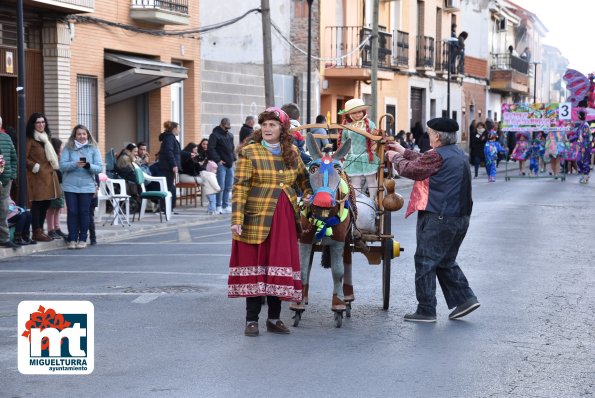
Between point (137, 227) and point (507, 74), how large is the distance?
47224mm

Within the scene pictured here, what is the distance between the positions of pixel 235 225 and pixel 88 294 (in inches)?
114

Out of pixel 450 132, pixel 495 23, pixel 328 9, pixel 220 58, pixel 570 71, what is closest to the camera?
pixel 450 132

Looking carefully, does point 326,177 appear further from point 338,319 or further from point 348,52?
point 348,52

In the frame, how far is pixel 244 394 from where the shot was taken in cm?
678

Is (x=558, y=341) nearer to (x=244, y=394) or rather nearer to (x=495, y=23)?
(x=244, y=394)

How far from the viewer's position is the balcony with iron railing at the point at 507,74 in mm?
63062

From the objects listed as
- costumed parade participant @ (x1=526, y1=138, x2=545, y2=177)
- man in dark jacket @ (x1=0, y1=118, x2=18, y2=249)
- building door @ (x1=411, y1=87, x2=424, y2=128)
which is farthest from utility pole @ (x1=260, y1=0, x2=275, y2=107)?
building door @ (x1=411, y1=87, x2=424, y2=128)

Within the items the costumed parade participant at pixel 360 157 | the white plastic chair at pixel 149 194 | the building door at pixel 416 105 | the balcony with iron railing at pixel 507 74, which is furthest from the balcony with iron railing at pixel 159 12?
the balcony with iron railing at pixel 507 74

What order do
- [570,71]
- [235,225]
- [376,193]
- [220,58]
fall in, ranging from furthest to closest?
[570,71], [220,58], [376,193], [235,225]

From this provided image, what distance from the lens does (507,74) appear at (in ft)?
207

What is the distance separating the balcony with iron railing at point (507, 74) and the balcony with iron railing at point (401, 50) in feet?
64.6

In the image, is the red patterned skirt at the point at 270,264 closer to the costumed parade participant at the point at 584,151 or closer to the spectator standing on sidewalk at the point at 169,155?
the spectator standing on sidewalk at the point at 169,155

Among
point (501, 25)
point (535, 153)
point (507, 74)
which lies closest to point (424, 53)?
point (535, 153)

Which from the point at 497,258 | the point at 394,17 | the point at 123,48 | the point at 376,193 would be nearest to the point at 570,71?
the point at 394,17
